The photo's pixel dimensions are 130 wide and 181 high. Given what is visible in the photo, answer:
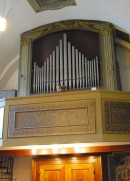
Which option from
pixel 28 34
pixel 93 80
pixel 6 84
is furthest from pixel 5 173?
pixel 28 34

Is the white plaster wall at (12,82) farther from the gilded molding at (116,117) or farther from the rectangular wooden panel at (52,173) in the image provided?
the gilded molding at (116,117)

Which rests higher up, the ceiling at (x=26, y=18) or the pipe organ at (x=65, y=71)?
the ceiling at (x=26, y=18)

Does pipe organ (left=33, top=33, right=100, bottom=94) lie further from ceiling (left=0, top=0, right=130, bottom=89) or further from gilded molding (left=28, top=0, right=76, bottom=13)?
gilded molding (left=28, top=0, right=76, bottom=13)

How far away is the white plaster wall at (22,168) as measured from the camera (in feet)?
26.2

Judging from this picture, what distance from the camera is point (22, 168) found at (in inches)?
318

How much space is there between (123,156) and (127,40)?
307 centimetres

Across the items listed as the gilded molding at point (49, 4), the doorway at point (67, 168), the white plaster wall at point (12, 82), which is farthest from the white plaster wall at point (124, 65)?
the white plaster wall at point (12, 82)

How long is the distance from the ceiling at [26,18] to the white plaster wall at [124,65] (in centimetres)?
73

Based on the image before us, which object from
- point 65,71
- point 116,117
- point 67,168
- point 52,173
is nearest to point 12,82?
point 65,71

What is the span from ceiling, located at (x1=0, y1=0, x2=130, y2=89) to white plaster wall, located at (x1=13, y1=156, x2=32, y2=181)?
233cm

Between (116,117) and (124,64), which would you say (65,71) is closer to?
(124,64)

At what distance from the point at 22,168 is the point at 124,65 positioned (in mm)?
3823

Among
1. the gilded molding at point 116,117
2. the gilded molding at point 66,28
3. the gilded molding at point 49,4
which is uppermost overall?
the gilded molding at point 49,4

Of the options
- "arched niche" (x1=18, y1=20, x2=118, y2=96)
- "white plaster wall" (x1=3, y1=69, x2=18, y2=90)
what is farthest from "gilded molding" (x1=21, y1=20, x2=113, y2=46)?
"white plaster wall" (x1=3, y1=69, x2=18, y2=90)
